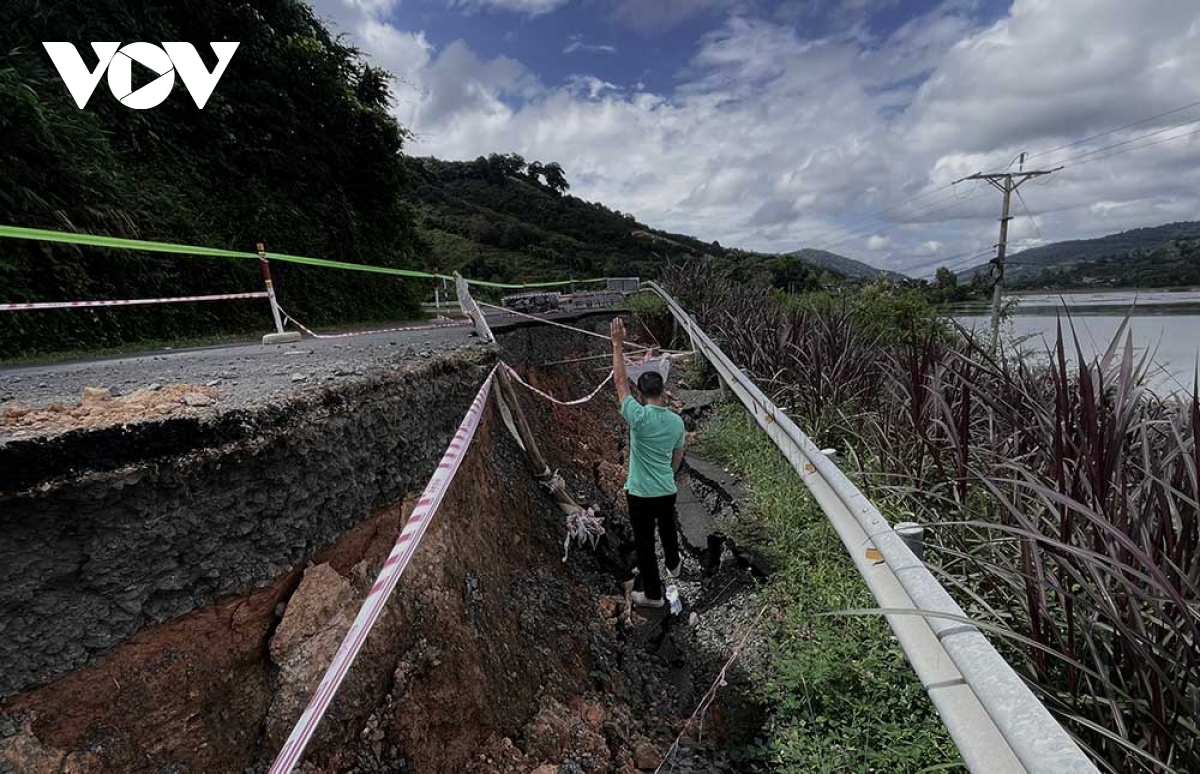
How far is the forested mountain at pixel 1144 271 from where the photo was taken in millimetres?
12109

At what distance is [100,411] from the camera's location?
180 centimetres

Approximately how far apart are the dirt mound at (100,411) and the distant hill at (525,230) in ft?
117

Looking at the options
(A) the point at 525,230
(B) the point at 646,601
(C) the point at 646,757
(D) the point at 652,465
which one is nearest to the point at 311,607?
(C) the point at 646,757

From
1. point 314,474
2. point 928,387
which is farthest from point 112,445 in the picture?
point 928,387

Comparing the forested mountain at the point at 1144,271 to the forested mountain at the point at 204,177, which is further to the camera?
the forested mountain at the point at 1144,271

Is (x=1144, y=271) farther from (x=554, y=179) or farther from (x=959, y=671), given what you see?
(x=554, y=179)

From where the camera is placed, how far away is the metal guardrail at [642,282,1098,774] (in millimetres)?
1097

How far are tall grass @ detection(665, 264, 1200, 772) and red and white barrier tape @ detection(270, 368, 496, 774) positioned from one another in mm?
1761

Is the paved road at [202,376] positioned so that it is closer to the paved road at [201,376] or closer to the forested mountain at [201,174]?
the paved road at [201,376]

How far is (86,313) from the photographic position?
6730 mm

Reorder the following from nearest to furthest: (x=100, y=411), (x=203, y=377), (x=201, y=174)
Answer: (x=100, y=411)
(x=203, y=377)
(x=201, y=174)

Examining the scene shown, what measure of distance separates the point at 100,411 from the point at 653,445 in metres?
3.07

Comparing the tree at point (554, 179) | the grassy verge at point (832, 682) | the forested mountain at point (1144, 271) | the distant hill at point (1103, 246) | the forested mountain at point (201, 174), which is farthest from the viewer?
the tree at point (554, 179)

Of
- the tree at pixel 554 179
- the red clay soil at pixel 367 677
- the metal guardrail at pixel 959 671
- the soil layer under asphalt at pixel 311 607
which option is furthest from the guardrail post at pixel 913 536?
the tree at pixel 554 179
